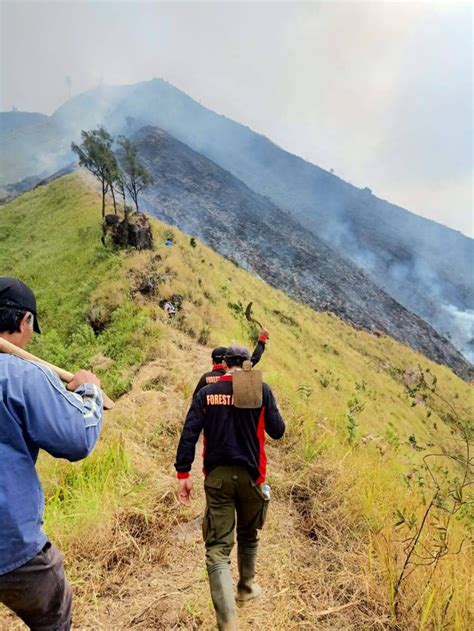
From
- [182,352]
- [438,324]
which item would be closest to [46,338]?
[182,352]

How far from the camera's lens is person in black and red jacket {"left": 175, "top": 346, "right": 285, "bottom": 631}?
9.55 feet

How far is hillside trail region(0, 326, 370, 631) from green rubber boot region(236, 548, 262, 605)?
8 centimetres

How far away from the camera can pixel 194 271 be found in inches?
717

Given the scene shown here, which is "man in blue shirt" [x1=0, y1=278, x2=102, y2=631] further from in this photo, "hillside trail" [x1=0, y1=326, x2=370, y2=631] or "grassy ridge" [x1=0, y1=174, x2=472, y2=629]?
"grassy ridge" [x1=0, y1=174, x2=472, y2=629]

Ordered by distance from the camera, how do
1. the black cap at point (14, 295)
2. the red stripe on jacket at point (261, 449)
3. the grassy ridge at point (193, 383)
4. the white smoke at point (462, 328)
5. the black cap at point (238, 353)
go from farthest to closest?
the white smoke at point (462, 328), the grassy ridge at point (193, 383), the black cap at point (238, 353), the red stripe on jacket at point (261, 449), the black cap at point (14, 295)

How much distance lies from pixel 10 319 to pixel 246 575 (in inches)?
99.3

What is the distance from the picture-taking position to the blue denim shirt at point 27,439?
5.58ft

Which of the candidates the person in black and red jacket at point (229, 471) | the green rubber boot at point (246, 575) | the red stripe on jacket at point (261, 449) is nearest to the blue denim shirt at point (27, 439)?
the person in black and red jacket at point (229, 471)

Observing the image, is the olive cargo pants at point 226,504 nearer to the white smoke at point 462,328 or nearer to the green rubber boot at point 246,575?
the green rubber boot at point 246,575

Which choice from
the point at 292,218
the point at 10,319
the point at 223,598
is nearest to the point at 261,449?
the point at 223,598

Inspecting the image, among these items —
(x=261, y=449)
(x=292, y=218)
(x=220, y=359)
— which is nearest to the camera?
(x=261, y=449)

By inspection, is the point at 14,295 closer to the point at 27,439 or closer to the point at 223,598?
the point at 27,439

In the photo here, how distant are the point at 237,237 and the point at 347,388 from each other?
1043 inches

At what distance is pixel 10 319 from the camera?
1.95 m
